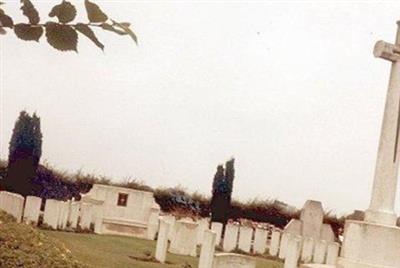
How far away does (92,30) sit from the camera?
3.82ft

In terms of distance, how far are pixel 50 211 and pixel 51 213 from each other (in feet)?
0.23

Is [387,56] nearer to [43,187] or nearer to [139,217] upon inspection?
[139,217]

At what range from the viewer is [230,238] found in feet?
60.4

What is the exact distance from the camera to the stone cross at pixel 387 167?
886 cm

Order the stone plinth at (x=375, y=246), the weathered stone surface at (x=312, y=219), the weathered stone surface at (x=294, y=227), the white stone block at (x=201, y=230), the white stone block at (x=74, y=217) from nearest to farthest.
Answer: the stone plinth at (x=375, y=246)
the white stone block at (x=74, y=217)
the white stone block at (x=201, y=230)
the weathered stone surface at (x=294, y=227)
the weathered stone surface at (x=312, y=219)

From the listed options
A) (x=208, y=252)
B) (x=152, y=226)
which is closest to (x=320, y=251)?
(x=152, y=226)

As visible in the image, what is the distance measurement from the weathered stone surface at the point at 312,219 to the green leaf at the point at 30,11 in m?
20.4

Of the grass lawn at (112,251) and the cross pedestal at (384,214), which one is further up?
the cross pedestal at (384,214)

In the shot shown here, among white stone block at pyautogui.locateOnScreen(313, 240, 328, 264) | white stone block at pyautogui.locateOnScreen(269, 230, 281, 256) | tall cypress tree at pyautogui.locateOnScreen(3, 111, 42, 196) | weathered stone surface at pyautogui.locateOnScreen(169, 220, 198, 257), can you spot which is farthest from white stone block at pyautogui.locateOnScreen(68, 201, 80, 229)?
white stone block at pyautogui.locateOnScreen(313, 240, 328, 264)

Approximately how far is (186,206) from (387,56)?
16318mm

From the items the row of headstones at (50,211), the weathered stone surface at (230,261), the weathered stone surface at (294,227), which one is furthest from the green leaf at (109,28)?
the weathered stone surface at (294,227)

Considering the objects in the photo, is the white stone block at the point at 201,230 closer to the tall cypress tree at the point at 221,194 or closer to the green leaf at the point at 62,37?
the tall cypress tree at the point at 221,194

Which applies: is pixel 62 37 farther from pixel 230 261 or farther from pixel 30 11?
pixel 230 261

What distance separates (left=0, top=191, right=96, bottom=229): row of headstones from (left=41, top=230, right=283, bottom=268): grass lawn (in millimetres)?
632
